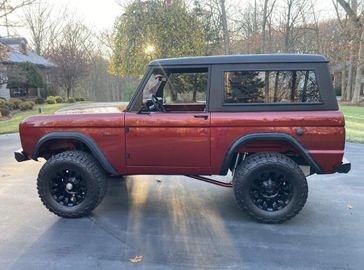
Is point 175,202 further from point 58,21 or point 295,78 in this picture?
point 58,21

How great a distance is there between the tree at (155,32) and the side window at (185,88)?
35.1 feet

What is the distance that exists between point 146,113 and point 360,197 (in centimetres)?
313

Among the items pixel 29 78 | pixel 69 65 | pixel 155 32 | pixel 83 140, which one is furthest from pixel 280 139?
pixel 69 65

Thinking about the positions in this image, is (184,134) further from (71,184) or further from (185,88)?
(71,184)

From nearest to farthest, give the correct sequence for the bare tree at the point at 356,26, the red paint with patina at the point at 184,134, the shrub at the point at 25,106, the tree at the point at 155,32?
the red paint with patina at the point at 184,134 → the tree at the point at 155,32 → the bare tree at the point at 356,26 → the shrub at the point at 25,106

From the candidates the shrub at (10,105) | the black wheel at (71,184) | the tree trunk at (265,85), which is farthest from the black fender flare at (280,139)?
the shrub at (10,105)

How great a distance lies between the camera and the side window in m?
4.38

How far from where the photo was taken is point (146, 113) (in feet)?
12.5

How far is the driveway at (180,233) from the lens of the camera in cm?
298

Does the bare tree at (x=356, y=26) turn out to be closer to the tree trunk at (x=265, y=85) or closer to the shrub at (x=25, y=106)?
the tree trunk at (x=265, y=85)

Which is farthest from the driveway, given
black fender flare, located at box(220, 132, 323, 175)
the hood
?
the hood

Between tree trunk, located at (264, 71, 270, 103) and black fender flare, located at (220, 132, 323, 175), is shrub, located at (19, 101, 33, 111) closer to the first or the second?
A: black fender flare, located at (220, 132, 323, 175)

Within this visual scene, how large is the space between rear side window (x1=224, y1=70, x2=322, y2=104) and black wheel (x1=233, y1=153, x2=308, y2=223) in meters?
0.66

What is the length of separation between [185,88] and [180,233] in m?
2.07
